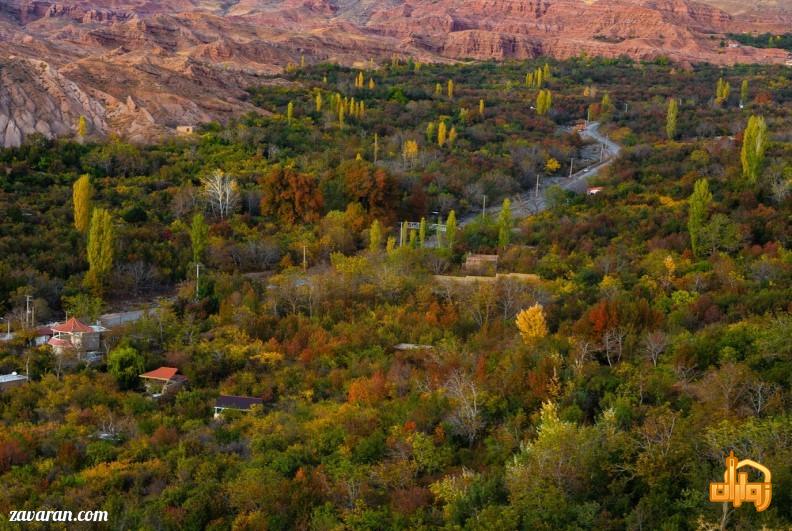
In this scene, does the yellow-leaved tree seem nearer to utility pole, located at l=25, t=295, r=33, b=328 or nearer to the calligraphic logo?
the calligraphic logo

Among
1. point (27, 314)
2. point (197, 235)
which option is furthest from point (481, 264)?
point (27, 314)

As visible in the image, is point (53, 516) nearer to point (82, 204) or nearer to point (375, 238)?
point (375, 238)

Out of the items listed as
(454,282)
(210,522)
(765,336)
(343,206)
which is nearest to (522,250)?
(454,282)

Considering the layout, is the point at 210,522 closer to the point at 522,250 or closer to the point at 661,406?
the point at 661,406

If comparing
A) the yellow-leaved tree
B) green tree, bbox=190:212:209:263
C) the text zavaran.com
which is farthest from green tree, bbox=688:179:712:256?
the text zavaran.com

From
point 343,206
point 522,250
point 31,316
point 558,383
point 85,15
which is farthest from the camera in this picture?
point 85,15

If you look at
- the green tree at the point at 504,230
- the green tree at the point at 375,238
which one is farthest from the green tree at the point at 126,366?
the green tree at the point at 504,230

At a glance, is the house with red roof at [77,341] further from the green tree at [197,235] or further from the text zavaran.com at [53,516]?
the text zavaran.com at [53,516]
